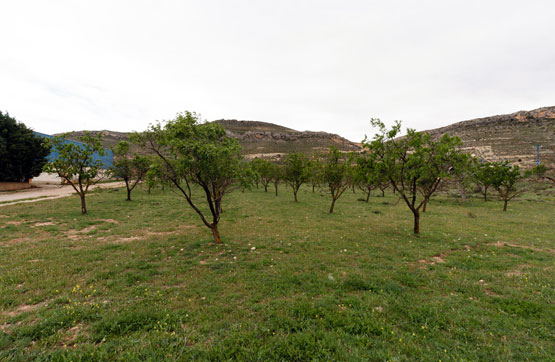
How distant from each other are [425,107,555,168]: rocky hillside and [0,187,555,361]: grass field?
68013 mm

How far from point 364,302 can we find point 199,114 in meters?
10.4

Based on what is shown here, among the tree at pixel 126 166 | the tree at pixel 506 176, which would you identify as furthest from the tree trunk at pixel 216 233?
the tree at pixel 506 176

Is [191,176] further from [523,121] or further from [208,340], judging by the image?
[523,121]

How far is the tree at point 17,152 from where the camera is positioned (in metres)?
37.0

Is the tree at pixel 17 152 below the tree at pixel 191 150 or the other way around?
the other way around

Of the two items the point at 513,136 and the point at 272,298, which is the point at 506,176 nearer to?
the point at 272,298

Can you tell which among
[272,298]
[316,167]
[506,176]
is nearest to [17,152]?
[316,167]

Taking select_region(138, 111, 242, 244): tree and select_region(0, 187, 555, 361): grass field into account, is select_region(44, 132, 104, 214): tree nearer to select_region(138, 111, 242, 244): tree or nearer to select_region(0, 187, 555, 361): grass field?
select_region(0, 187, 555, 361): grass field

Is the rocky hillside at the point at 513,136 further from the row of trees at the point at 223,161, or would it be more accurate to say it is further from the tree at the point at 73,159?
the tree at the point at 73,159

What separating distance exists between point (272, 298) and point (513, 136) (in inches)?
4157

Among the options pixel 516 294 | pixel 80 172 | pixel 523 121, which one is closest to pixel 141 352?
pixel 516 294

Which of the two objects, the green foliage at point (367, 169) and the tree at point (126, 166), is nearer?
the green foliage at point (367, 169)

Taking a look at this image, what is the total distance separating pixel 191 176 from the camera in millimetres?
10094

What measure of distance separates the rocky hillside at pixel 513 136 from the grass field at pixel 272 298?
223ft
